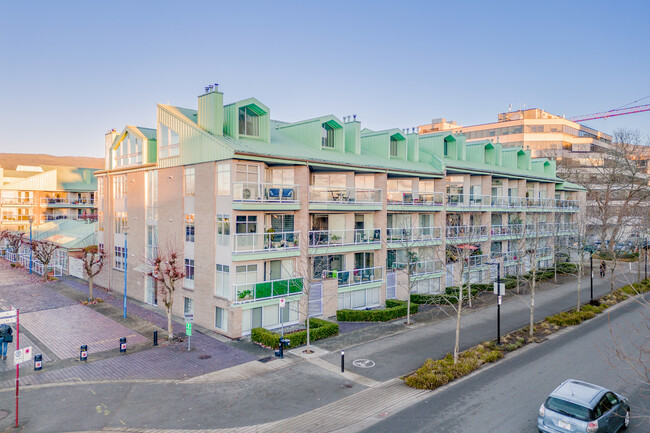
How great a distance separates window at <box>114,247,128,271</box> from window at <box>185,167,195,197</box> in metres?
11.5

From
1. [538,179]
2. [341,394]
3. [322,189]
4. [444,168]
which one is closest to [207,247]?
[322,189]

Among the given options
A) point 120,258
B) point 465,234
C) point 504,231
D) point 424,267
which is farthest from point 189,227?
point 504,231

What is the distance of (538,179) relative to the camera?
156 ft

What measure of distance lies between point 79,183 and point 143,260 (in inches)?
1755

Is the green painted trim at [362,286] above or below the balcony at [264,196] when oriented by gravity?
below

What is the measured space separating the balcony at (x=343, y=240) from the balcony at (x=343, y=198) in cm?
166

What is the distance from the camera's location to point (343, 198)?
30.2 m

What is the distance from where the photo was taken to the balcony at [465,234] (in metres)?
35.8

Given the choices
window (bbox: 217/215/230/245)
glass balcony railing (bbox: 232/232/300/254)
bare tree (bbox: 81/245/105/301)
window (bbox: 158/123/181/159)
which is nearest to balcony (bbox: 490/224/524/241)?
glass balcony railing (bbox: 232/232/300/254)

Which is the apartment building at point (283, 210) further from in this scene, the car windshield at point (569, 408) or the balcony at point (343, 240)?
the car windshield at point (569, 408)

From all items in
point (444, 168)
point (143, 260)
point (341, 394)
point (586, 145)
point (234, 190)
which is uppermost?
point (586, 145)

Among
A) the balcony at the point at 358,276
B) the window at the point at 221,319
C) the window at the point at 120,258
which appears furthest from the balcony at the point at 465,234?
the window at the point at 120,258

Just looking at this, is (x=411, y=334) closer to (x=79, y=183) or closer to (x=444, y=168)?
(x=444, y=168)

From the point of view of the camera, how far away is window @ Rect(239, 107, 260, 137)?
26969 millimetres
